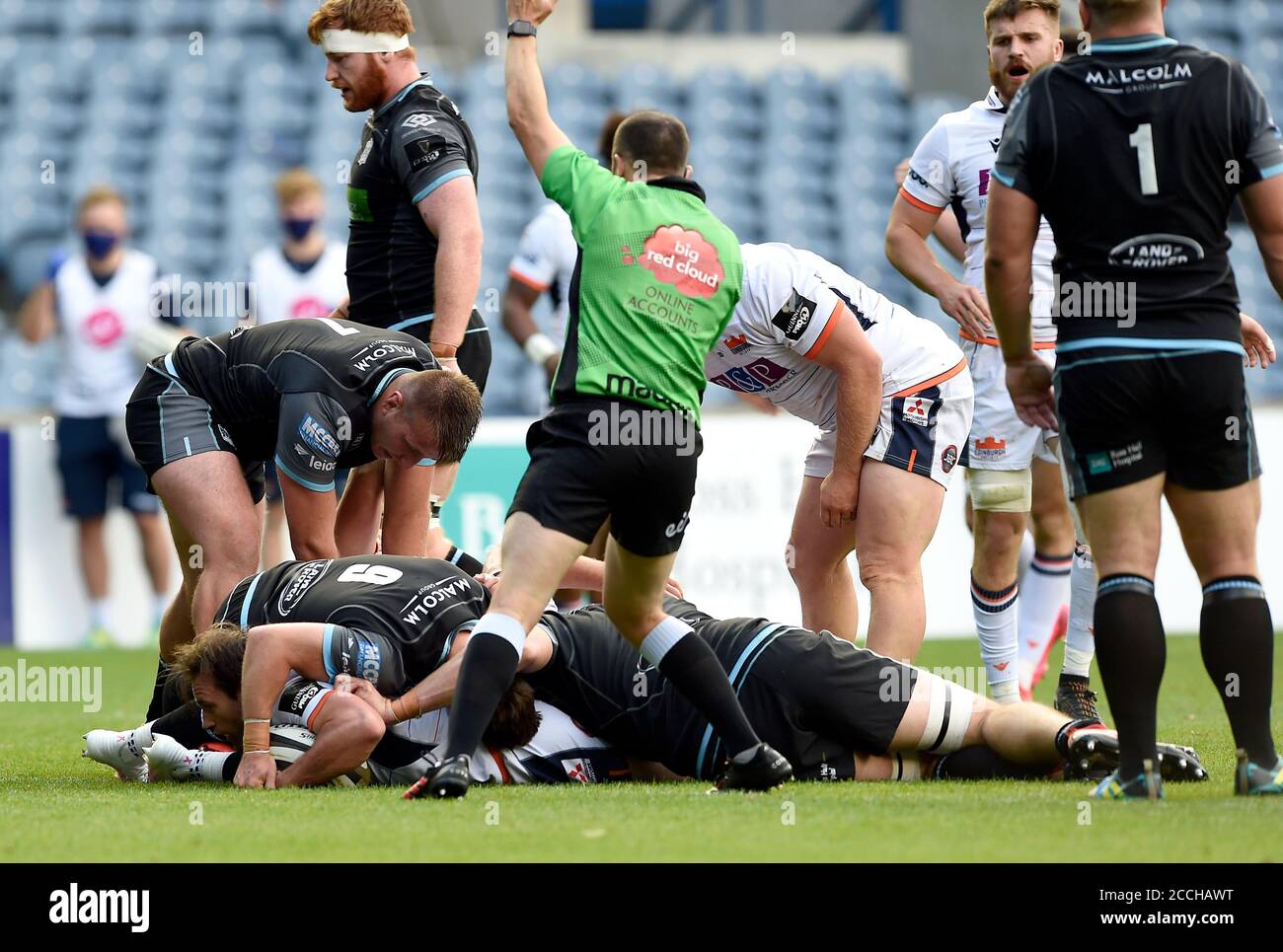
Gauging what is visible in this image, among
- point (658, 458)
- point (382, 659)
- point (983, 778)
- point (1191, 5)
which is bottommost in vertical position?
point (983, 778)

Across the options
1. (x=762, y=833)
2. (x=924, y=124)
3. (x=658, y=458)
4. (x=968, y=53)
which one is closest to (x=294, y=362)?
(x=658, y=458)

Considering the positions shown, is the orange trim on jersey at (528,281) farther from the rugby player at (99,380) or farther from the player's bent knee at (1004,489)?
the player's bent knee at (1004,489)

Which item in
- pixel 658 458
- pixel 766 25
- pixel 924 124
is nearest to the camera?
pixel 658 458

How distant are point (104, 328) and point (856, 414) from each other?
7.82 metres

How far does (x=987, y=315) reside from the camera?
21.7 feet

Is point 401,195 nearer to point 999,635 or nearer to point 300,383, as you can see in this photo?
point 300,383

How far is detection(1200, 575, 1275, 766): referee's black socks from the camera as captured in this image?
435 centimetres

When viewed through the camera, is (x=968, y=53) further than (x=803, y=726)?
Yes

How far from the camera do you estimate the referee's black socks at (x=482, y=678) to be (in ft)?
14.5

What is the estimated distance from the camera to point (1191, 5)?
55.9 feet

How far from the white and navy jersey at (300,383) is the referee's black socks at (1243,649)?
102 inches
